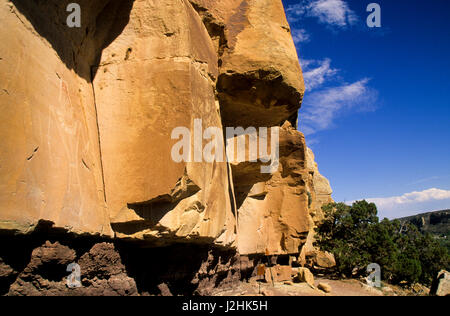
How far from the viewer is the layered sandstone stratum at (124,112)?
264 cm

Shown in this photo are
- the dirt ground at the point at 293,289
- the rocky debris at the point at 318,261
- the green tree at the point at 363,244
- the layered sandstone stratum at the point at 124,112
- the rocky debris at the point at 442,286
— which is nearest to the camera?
the layered sandstone stratum at the point at 124,112

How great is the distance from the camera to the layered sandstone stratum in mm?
2643

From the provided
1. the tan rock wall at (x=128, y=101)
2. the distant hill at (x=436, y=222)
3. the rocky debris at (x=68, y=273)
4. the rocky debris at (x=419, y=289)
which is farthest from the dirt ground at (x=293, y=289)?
the distant hill at (x=436, y=222)

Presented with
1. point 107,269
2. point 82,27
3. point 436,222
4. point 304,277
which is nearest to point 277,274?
point 304,277

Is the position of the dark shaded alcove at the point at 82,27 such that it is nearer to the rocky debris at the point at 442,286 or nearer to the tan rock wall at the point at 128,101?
the tan rock wall at the point at 128,101

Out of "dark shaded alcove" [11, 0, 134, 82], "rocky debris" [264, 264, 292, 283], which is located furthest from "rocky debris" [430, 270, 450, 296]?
"dark shaded alcove" [11, 0, 134, 82]

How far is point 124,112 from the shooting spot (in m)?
4.06

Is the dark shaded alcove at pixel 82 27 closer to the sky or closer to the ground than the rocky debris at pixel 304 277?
closer to the sky

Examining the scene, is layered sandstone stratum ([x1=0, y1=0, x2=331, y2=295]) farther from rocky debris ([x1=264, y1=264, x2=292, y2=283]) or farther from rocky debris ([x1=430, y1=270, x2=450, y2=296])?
rocky debris ([x1=430, y1=270, x2=450, y2=296])

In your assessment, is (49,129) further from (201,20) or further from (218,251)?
(218,251)

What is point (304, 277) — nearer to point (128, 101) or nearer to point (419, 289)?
point (128, 101)

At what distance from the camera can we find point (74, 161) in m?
3.29

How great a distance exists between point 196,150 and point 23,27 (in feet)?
7.66
